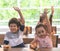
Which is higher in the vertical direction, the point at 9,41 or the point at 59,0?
the point at 59,0

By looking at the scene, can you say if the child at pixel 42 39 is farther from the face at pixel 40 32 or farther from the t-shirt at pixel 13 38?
the t-shirt at pixel 13 38

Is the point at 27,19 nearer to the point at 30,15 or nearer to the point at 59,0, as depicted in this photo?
the point at 30,15

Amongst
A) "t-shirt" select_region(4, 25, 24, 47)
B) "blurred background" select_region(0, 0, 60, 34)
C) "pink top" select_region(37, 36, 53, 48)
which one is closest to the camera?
"pink top" select_region(37, 36, 53, 48)

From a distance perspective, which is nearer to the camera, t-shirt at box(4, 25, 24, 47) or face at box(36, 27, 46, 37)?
face at box(36, 27, 46, 37)

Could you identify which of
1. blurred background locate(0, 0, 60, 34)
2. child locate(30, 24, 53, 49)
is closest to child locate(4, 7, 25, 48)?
child locate(30, 24, 53, 49)

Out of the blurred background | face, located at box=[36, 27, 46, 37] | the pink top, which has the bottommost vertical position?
the pink top

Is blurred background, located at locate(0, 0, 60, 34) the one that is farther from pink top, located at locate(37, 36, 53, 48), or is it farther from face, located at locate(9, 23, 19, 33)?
pink top, located at locate(37, 36, 53, 48)

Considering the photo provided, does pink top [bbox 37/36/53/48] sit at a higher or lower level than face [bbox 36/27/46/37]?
lower

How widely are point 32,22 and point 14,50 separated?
4.39 meters

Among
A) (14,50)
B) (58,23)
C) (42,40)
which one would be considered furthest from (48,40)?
(58,23)

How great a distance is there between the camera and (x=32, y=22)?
20.4ft

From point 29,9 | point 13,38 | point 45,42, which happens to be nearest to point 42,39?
point 45,42

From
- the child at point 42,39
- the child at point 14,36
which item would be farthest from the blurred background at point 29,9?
the child at point 42,39

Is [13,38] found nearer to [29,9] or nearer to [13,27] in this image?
[13,27]
